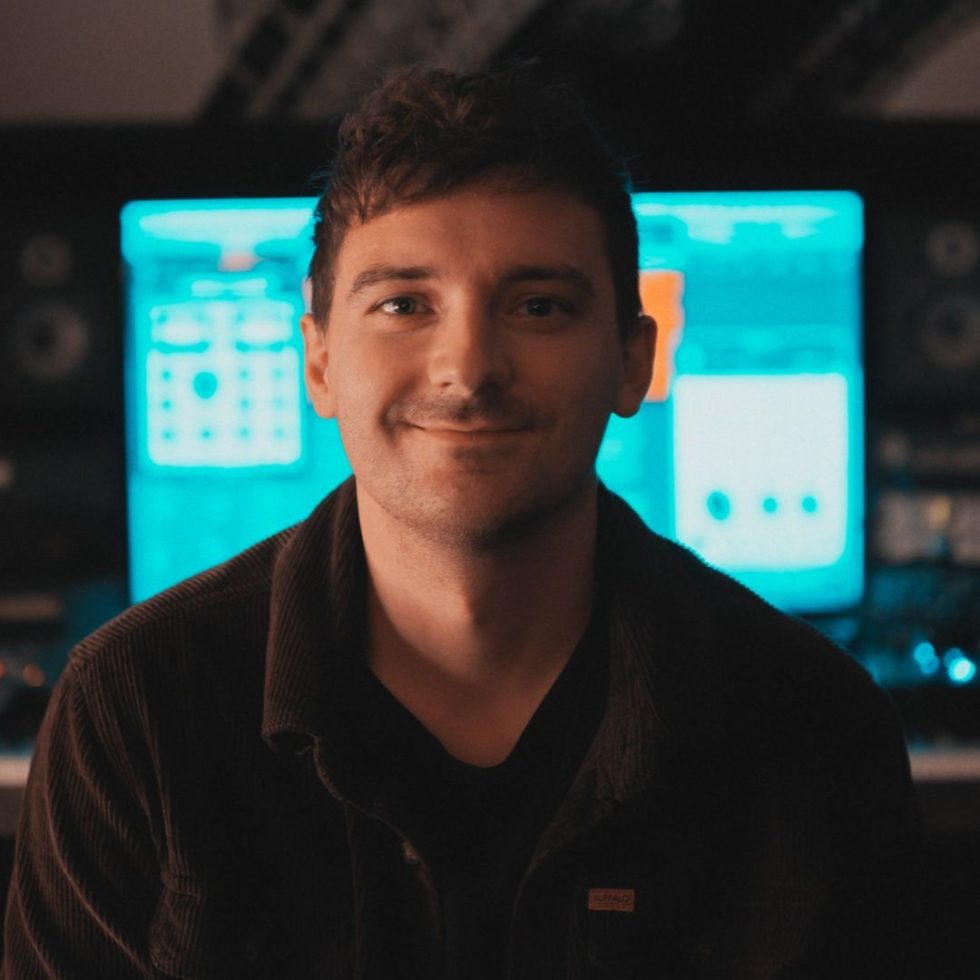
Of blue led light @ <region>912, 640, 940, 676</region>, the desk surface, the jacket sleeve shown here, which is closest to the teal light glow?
blue led light @ <region>912, 640, 940, 676</region>

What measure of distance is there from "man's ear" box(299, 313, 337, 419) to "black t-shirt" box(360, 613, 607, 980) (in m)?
0.25

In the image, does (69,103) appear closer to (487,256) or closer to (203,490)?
(203,490)

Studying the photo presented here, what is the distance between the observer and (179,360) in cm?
150

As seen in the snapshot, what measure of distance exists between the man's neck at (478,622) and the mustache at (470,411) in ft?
0.32

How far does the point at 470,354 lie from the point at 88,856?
1.67 feet

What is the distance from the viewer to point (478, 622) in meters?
0.98

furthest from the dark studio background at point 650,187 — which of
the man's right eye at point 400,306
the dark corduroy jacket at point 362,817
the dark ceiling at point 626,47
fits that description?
the man's right eye at point 400,306

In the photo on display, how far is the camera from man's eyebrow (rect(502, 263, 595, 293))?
2.96ft

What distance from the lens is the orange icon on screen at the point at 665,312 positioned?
150 cm

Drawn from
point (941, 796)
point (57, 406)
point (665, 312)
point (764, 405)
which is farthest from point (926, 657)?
point (57, 406)

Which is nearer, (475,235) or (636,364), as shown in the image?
(475,235)

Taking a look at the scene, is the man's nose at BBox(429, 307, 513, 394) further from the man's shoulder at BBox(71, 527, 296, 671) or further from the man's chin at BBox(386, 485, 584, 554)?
the man's shoulder at BBox(71, 527, 296, 671)

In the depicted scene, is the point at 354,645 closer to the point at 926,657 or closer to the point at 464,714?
the point at 464,714

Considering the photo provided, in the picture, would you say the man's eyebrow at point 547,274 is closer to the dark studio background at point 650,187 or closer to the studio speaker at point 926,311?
the dark studio background at point 650,187
